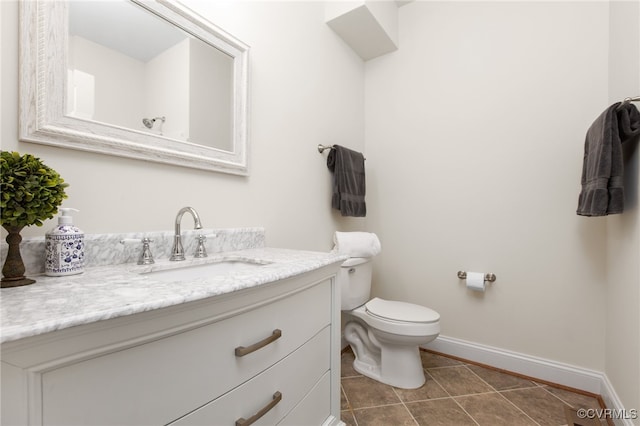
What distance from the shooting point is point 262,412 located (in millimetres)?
772

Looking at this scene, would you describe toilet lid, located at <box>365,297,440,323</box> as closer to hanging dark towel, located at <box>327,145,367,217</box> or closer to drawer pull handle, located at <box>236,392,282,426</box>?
hanging dark towel, located at <box>327,145,367,217</box>

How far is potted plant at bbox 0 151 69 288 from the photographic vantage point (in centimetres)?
62

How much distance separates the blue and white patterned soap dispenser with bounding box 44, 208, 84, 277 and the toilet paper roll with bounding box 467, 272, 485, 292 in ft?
6.53

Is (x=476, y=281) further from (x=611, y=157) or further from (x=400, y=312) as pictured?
(x=611, y=157)

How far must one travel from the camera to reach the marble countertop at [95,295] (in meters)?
0.41

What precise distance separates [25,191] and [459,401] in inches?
77.2

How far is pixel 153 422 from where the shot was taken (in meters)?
0.56

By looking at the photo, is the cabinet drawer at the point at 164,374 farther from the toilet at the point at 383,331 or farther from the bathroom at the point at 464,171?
the toilet at the point at 383,331

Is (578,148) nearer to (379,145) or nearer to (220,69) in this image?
(379,145)

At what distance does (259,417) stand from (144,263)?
1.97 ft

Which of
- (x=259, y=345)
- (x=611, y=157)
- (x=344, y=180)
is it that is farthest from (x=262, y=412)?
(x=611, y=157)

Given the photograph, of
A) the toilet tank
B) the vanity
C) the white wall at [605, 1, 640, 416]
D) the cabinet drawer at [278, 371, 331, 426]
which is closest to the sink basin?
the vanity

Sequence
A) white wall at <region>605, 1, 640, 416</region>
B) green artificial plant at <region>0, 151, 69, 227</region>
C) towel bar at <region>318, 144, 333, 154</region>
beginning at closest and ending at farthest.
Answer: green artificial plant at <region>0, 151, 69, 227</region>, white wall at <region>605, 1, 640, 416</region>, towel bar at <region>318, 144, 333, 154</region>

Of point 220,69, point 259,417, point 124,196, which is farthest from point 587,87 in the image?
point 124,196
